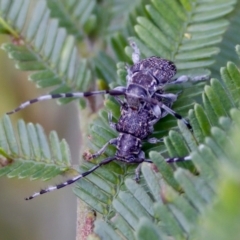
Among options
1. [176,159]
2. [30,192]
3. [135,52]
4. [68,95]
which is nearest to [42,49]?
[68,95]

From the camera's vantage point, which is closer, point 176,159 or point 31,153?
point 176,159

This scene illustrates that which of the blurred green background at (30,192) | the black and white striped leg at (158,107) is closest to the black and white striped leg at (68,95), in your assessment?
the black and white striped leg at (158,107)

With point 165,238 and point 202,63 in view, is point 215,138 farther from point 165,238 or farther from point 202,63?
point 202,63

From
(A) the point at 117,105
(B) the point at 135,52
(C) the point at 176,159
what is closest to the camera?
(C) the point at 176,159

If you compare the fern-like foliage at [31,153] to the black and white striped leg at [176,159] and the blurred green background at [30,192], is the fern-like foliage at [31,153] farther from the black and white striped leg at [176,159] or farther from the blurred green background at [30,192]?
the blurred green background at [30,192]

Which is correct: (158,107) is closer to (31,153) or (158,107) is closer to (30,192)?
(31,153)

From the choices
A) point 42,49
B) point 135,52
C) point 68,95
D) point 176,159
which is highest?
point 42,49
